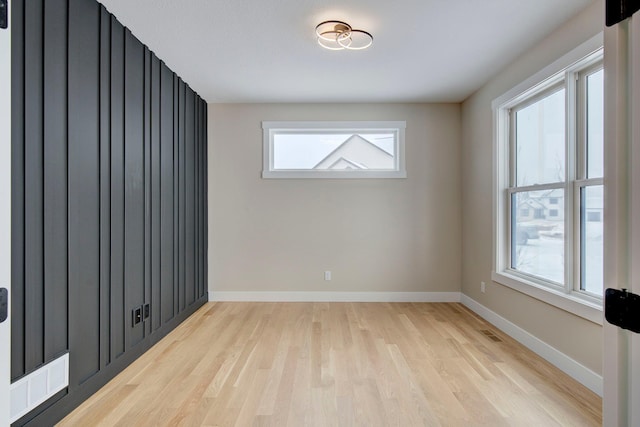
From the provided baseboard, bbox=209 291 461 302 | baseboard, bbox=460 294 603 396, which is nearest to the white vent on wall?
baseboard, bbox=209 291 461 302

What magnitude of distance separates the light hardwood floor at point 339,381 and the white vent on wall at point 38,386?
0.78 feet

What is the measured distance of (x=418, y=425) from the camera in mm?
1836

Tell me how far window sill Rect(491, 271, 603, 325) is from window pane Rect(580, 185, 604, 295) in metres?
0.12

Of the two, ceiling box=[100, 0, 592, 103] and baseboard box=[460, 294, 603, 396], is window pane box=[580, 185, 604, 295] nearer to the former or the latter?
baseboard box=[460, 294, 603, 396]

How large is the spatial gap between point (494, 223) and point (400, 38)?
2.10 metres

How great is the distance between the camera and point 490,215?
11.8ft

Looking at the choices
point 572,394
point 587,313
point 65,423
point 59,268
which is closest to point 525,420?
point 572,394

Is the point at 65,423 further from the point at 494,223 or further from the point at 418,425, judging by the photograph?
the point at 494,223

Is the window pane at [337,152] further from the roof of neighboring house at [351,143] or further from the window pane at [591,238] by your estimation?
the window pane at [591,238]

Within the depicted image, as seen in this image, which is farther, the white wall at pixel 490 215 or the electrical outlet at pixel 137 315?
the electrical outlet at pixel 137 315

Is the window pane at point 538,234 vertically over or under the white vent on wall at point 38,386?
over

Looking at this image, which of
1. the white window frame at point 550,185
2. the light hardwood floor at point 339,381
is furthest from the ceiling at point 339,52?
the light hardwood floor at point 339,381

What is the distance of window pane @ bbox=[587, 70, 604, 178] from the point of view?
2.24 metres

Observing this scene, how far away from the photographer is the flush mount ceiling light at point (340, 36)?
8.26ft
